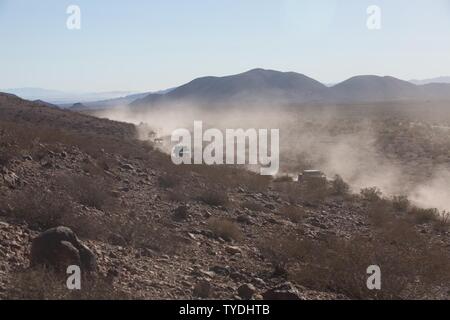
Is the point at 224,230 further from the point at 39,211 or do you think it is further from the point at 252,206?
the point at 39,211

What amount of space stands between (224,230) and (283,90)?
167 metres

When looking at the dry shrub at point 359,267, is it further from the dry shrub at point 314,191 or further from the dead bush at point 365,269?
the dry shrub at point 314,191

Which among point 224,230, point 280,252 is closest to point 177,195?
point 224,230

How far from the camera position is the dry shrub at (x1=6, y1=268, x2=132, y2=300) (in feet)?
16.8

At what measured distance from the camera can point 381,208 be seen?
45.2ft

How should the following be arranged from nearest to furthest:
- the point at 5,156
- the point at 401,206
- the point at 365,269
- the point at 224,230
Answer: the point at 365,269, the point at 224,230, the point at 5,156, the point at 401,206

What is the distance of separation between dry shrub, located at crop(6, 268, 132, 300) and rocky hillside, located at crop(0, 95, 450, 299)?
0.6 inches

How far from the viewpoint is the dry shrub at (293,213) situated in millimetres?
12234

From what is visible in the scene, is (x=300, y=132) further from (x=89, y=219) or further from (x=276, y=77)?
(x=276, y=77)

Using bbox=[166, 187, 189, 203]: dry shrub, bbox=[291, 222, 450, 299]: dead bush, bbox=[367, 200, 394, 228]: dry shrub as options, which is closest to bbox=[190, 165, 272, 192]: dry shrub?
bbox=[166, 187, 189, 203]: dry shrub

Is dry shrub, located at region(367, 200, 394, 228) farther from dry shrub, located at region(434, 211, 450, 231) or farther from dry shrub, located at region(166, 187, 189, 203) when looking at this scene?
dry shrub, located at region(166, 187, 189, 203)

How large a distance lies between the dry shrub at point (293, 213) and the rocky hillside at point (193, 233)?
0.04 m

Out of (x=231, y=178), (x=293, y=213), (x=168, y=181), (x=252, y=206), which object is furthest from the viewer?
(x=231, y=178)

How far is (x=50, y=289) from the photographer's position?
5223mm
